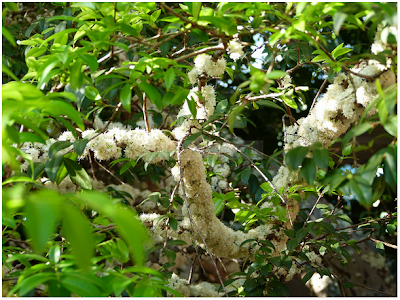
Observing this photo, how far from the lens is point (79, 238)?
0.42 metres

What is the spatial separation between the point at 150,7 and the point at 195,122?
453 mm

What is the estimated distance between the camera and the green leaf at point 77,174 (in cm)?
96

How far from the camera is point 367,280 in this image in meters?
2.80

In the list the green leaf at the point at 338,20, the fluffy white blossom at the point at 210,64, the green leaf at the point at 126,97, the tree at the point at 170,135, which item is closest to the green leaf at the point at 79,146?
the tree at the point at 170,135

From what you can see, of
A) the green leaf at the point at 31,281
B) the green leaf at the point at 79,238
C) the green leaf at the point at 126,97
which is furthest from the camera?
the green leaf at the point at 126,97

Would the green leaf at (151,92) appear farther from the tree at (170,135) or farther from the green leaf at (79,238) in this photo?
the green leaf at (79,238)

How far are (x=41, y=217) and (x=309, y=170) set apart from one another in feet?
1.68

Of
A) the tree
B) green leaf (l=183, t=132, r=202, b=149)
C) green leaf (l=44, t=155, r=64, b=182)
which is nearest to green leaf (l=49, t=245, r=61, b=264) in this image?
the tree

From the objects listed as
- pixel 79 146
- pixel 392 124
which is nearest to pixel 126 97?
pixel 79 146

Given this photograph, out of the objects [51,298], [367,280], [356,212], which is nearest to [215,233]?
[51,298]

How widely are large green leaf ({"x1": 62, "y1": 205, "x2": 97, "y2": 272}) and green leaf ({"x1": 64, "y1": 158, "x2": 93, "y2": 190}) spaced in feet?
1.76

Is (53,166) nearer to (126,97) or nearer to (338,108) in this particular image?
(126,97)

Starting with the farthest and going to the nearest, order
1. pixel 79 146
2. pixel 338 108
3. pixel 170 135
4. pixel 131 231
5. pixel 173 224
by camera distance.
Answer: pixel 170 135 < pixel 173 224 < pixel 338 108 < pixel 79 146 < pixel 131 231

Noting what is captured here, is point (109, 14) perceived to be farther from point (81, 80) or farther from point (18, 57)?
point (18, 57)
